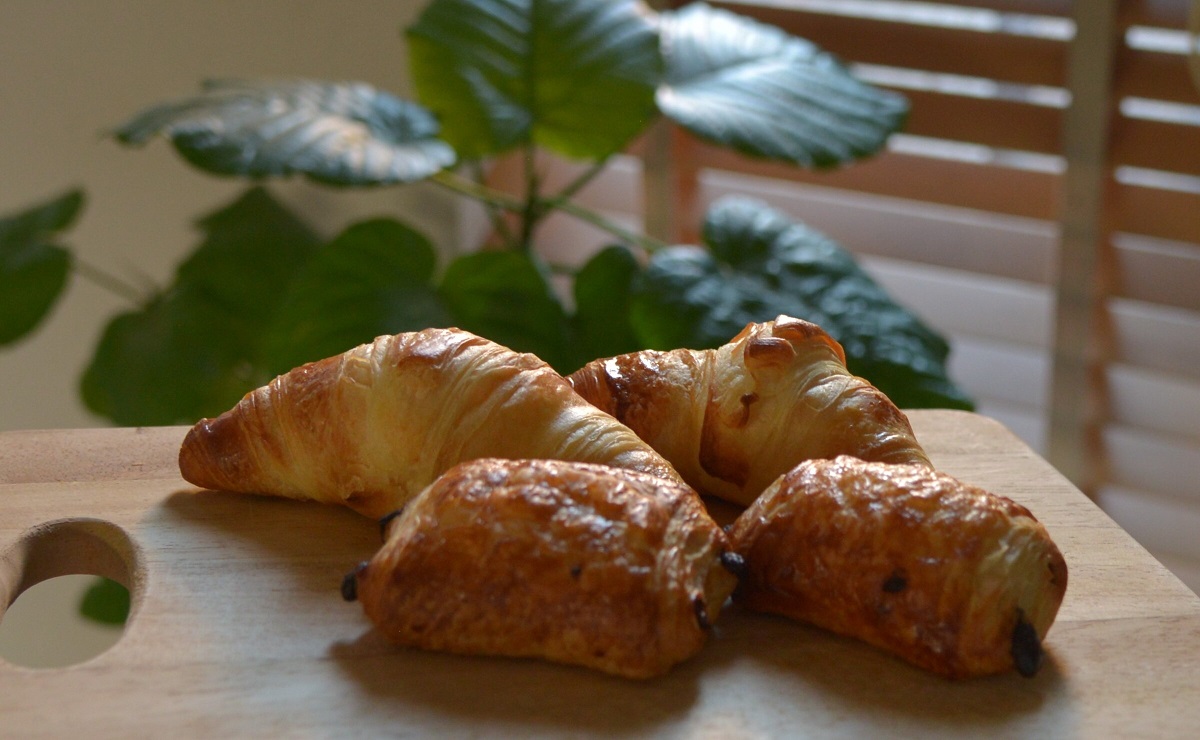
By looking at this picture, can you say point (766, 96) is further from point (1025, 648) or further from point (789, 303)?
point (1025, 648)

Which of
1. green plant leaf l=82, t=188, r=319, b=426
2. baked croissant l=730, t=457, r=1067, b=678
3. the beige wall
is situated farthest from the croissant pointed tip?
the beige wall

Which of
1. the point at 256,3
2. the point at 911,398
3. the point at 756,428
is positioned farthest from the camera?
the point at 256,3

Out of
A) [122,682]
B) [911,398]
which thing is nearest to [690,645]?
[122,682]

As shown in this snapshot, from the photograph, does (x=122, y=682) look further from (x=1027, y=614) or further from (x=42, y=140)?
(x=42, y=140)

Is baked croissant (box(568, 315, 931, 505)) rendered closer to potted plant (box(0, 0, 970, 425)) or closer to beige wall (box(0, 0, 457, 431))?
potted plant (box(0, 0, 970, 425))

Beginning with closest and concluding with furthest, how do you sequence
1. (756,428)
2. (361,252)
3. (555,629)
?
(555,629) → (756,428) → (361,252)

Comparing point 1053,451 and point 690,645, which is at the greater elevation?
point 690,645
